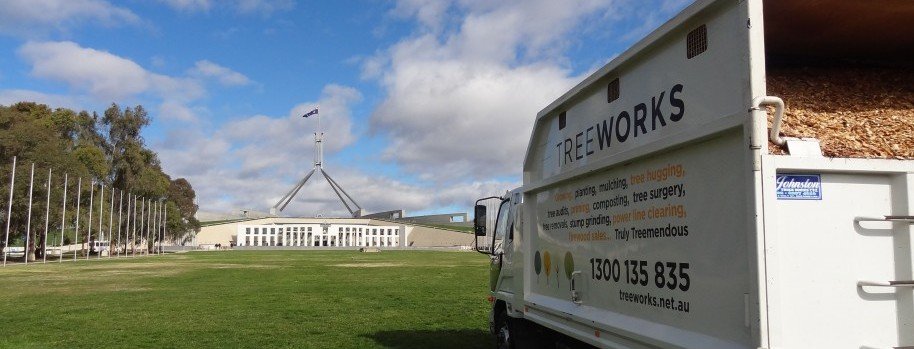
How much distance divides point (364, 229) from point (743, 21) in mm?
164919

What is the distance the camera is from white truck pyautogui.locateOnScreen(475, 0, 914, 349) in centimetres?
348

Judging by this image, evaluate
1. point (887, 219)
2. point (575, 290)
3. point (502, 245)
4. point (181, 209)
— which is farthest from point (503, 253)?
point (181, 209)

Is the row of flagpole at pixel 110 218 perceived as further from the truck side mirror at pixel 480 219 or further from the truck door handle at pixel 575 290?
the truck door handle at pixel 575 290

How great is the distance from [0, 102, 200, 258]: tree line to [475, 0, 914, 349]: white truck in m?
57.0

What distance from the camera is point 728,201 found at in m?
3.76

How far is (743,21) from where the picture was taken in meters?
3.71

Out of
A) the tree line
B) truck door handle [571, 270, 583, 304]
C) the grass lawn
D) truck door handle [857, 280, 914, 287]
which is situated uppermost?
the tree line

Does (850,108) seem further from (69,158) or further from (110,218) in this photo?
(110,218)

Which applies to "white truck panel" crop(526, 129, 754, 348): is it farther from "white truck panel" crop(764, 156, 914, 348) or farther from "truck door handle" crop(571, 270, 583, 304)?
"white truck panel" crop(764, 156, 914, 348)

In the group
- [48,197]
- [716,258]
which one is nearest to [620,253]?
[716,258]

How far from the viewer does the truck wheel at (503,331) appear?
27.5ft

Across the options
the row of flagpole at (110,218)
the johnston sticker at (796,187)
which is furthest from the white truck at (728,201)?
the row of flagpole at (110,218)

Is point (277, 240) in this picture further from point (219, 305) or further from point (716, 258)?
point (716, 258)

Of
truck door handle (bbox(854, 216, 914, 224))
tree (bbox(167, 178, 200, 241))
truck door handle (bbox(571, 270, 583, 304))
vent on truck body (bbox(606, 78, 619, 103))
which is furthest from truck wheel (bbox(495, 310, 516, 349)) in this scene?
tree (bbox(167, 178, 200, 241))
